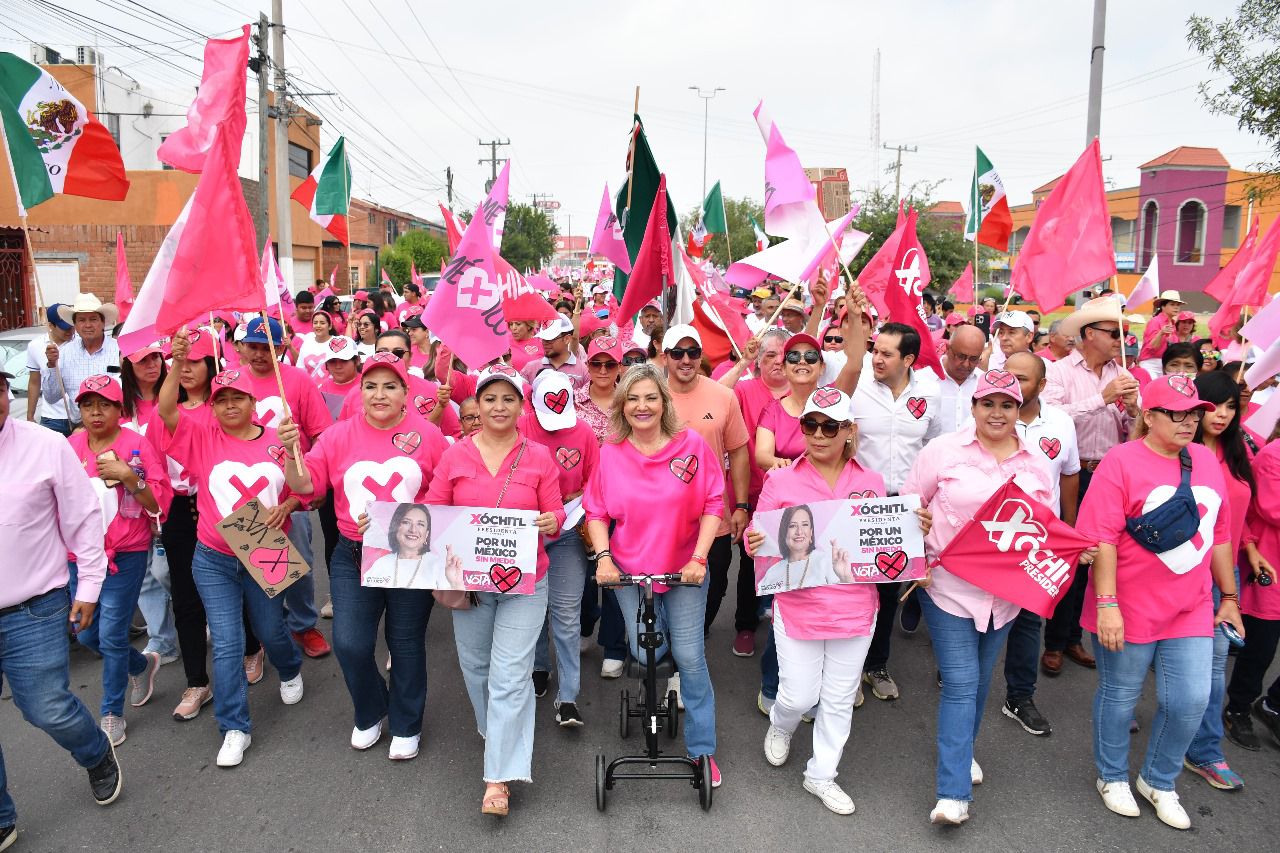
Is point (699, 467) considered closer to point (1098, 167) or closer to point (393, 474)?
point (393, 474)

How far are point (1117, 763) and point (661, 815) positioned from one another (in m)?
2.14

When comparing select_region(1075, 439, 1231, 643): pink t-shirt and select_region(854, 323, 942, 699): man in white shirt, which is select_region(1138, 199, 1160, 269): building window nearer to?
select_region(854, 323, 942, 699): man in white shirt

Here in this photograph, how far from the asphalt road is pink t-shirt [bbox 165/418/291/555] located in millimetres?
1159

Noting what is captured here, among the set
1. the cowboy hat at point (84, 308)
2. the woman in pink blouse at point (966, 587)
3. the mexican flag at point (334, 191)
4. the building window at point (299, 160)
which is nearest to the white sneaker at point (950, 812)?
the woman in pink blouse at point (966, 587)

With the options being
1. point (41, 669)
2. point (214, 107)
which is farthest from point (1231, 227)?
point (41, 669)

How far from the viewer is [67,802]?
413cm

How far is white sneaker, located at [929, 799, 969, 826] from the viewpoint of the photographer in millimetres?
3863

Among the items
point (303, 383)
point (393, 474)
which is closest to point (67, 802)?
point (393, 474)

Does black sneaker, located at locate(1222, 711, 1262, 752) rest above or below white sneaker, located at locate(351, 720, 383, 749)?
above

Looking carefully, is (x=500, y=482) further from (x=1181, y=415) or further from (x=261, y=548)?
(x=1181, y=415)

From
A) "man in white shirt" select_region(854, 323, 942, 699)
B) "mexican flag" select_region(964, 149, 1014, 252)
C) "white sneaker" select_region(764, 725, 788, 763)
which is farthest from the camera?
"mexican flag" select_region(964, 149, 1014, 252)

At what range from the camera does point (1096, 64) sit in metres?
13.1

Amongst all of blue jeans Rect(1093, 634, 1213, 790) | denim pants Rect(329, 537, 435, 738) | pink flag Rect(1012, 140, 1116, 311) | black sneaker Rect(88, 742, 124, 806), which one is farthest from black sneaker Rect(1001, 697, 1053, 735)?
black sneaker Rect(88, 742, 124, 806)

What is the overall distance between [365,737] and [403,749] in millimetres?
258
